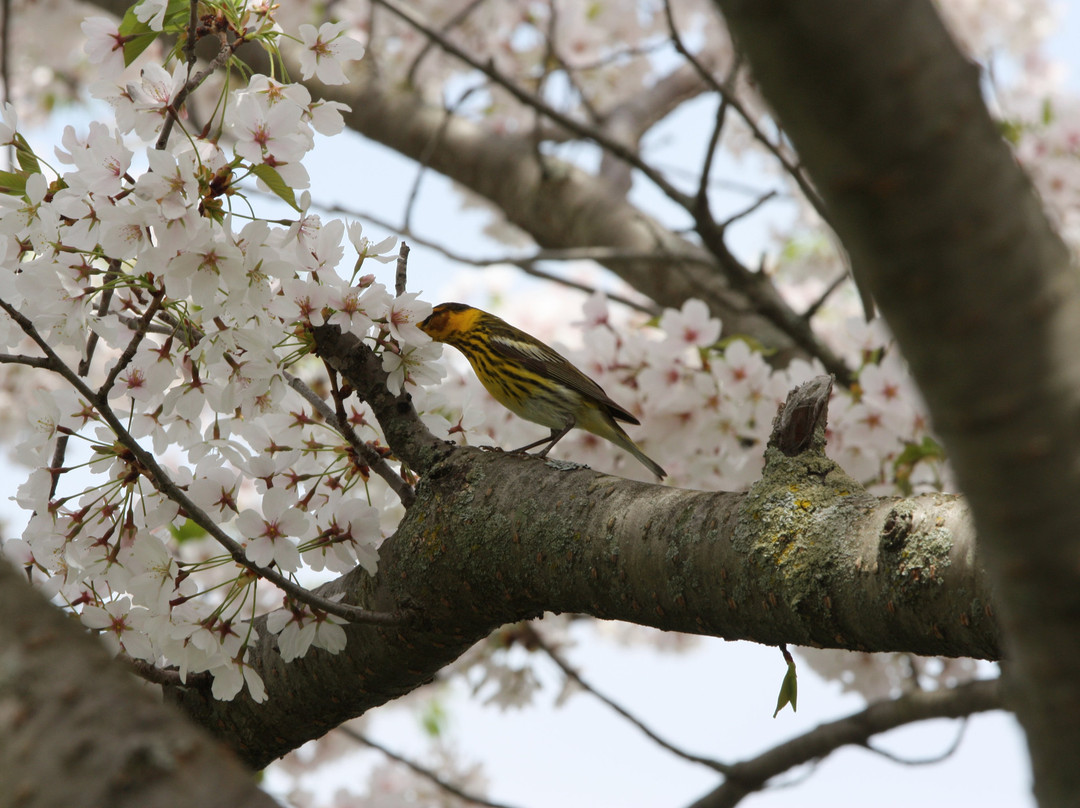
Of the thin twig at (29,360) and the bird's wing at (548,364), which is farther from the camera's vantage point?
the bird's wing at (548,364)

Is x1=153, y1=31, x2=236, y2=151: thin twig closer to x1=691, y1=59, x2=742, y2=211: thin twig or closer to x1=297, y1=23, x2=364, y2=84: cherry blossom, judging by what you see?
x1=297, y1=23, x2=364, y2=84: cherry blossom

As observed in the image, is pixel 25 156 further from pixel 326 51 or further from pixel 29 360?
pixel 326 51

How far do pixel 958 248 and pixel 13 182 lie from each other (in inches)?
75.0

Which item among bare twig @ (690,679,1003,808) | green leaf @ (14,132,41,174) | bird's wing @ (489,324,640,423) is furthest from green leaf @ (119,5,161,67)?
bare twig @ (690,679,1003,808)

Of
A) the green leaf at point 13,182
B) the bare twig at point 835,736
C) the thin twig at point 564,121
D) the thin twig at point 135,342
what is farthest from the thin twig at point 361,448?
the bare twig at point 835,736

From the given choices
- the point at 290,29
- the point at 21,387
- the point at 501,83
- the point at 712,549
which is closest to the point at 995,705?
the point at 712,549

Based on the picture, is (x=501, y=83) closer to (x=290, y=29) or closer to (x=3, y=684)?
(x=3, y=684)

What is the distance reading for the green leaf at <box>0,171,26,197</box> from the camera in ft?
6.55

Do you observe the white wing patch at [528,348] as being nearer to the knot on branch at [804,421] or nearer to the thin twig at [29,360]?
the knot on branch at [804,421]

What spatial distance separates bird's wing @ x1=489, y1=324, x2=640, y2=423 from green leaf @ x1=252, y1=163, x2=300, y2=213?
A: 1757 millimetres

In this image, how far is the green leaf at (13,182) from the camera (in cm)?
200

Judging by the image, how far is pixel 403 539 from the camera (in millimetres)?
2191

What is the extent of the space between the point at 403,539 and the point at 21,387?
24.4 feet

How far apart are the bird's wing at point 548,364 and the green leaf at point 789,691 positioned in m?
1.67
